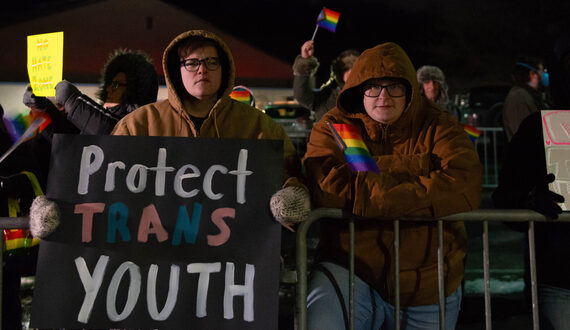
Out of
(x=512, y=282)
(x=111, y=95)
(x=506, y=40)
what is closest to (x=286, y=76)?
(x=512, y=282)

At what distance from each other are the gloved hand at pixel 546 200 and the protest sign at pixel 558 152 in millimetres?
27

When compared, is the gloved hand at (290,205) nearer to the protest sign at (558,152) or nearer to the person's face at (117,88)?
the protest sign at (558,152)

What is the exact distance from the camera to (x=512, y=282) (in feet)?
20.1

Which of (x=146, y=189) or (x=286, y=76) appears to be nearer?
(x=146, y=189)

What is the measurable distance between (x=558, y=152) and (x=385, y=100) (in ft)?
2.88

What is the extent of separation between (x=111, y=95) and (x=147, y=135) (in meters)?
1.17

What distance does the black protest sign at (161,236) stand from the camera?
2379 mm

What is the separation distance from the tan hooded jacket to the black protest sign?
261 mm

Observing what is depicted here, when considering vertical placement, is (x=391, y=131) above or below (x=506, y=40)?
below

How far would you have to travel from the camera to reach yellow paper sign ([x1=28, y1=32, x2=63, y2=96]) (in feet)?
11.2

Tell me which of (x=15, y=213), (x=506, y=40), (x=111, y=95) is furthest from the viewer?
(x=506, y=40)

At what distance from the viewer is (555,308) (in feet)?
8.96

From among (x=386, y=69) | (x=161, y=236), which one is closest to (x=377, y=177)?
(x=386, y=69)

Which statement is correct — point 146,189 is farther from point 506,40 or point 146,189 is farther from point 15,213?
point 506,40
